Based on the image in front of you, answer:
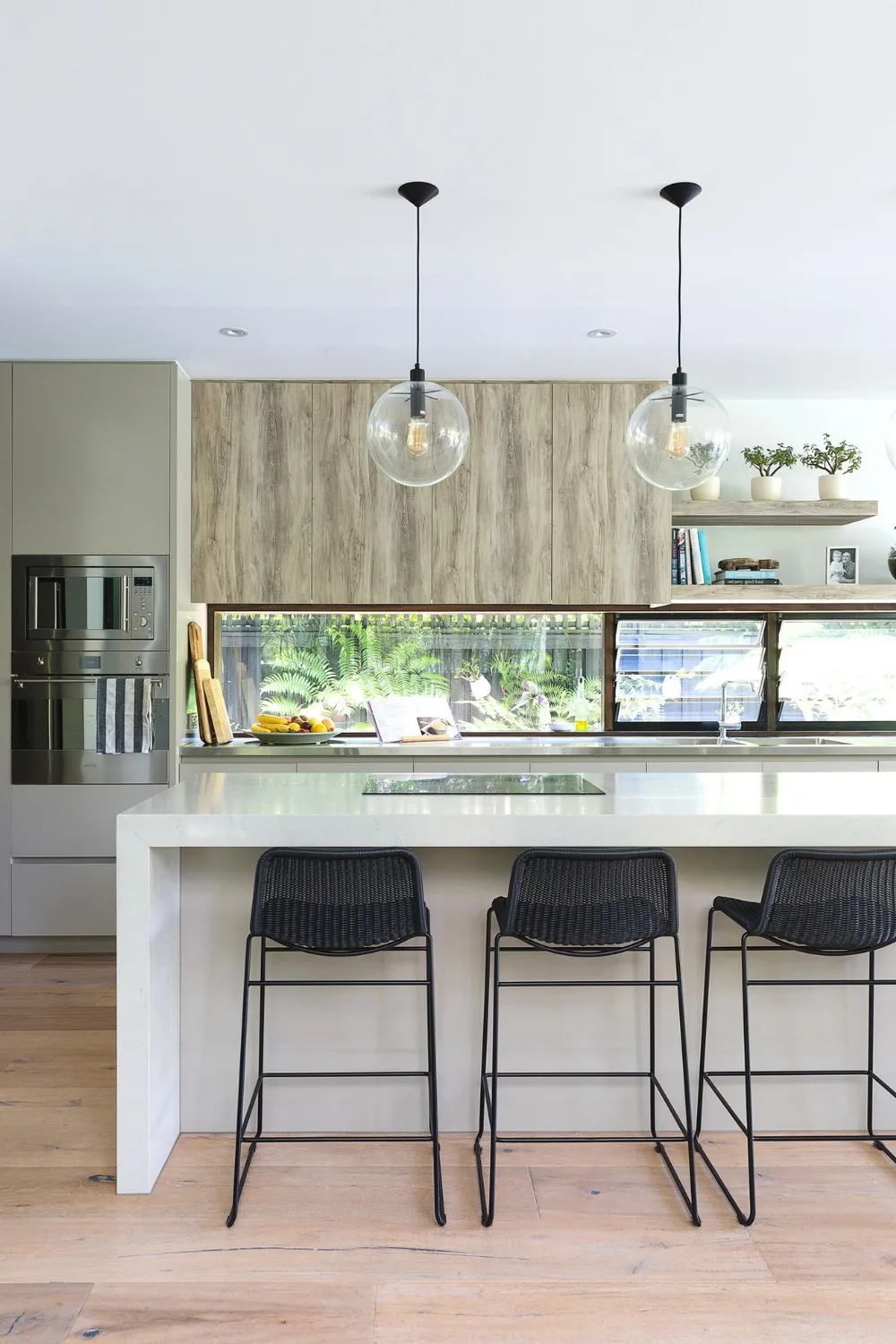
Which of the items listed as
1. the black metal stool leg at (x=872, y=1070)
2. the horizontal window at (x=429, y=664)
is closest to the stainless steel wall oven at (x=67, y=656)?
the horizontal window at (x=429, y=664)

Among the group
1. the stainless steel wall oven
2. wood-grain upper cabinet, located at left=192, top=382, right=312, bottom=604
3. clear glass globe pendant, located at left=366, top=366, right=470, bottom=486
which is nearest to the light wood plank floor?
the stainless steel wall oven

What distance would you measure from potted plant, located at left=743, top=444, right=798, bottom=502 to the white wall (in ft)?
0.52

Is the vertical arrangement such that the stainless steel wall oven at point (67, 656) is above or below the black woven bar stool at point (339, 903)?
above

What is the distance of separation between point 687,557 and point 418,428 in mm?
2482

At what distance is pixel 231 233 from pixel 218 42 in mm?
952

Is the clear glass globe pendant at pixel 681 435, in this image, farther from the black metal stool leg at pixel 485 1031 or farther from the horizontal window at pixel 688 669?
the horizontal window at pixel 688 669

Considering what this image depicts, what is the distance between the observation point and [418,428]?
2.70 metres

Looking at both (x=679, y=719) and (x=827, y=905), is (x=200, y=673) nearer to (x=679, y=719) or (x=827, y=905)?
(x=679, y=719)

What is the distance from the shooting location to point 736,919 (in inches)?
A: 95.7

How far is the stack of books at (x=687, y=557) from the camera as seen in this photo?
4.80m

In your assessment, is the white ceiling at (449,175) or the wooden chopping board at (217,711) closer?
the white ceiling at (449,175)

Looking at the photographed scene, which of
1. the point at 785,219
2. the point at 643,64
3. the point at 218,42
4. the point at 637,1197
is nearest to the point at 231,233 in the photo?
the point at 218,42

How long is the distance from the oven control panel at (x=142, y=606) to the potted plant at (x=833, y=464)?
10.7 feet

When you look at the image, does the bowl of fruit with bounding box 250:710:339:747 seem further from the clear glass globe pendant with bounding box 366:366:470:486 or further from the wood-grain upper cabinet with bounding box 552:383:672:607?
the clear glass globe pendant with bounding box 366:366:470:486
